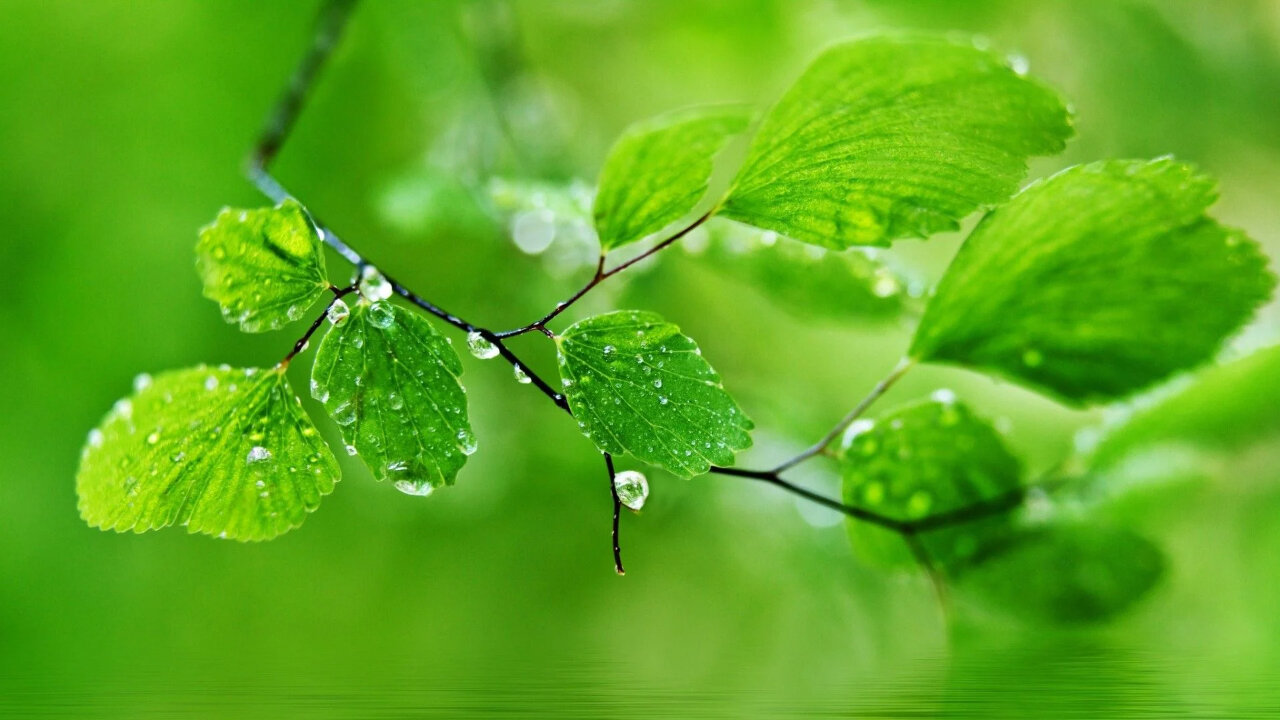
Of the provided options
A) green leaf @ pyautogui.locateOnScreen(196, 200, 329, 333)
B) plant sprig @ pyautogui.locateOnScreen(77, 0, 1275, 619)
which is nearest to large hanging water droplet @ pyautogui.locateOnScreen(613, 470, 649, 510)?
plant sprig @ pyautogui.locateOnScreen(77, 0, 1275, 619)

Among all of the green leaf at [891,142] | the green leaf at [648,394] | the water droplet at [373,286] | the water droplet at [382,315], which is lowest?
the water droplet at [382,315]

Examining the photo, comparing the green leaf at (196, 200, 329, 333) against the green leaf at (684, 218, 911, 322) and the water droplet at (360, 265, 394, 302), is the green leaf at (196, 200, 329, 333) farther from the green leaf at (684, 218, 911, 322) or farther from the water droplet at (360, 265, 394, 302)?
the green leaf at (684, 218, 911, 322)

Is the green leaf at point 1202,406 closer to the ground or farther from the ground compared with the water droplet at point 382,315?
farther from the ground

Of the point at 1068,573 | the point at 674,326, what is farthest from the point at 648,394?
the point at 1068,573

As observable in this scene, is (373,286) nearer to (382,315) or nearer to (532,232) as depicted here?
(382,315)

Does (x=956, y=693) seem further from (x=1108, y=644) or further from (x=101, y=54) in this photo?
(x=101, y=54)

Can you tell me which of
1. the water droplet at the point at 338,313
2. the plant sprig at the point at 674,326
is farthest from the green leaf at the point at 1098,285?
the water droplet at the point at 338,313

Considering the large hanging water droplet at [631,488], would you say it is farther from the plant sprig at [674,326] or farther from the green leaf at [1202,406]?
the green leaf at [1202,406]
